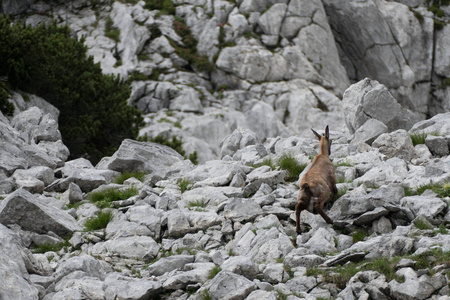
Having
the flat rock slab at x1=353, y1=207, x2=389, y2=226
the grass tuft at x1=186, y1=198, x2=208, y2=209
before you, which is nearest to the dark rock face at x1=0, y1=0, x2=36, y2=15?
the grass tuft at x1=186, y1=198, x2=208, y2=209

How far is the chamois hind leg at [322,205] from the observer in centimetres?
1125

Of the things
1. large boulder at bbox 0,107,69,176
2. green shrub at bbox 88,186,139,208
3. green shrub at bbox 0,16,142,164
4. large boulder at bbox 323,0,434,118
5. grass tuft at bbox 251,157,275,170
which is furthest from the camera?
large boulder at bbox 323,0,434,118

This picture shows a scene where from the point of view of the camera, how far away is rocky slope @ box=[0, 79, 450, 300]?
8.70m

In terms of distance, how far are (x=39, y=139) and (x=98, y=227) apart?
425 inches

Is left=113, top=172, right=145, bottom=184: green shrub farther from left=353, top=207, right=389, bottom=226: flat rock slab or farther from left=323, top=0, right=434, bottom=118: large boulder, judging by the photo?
left=323, top=0, right=434, bottom=118: large boulder

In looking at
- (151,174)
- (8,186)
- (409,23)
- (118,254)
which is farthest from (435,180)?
(409,23)

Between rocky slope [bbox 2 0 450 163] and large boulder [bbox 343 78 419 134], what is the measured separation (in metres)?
24.8

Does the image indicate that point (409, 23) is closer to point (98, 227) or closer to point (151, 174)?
point (151, 174)

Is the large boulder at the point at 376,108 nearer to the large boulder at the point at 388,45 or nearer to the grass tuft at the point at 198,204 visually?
the grass tuft at the point at 198,204

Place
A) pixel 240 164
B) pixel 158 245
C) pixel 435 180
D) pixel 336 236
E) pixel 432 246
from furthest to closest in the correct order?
pixel 240 164 < pixel 435 180 < pixel 158 245 < pixel 336 236 < pixel 432 246

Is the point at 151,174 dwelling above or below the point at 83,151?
above

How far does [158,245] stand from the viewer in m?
11.6

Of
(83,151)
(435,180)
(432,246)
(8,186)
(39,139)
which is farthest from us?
(83,151)

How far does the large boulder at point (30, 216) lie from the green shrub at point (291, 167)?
610 cm
